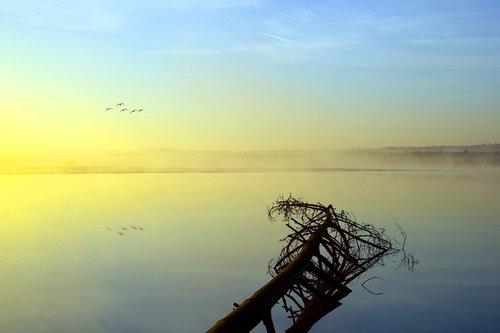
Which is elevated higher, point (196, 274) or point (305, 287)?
point (305, 287)

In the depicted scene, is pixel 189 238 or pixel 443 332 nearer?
pixel 443 332

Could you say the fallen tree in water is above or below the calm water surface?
above

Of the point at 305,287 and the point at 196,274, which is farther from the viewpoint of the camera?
the point at 196,274

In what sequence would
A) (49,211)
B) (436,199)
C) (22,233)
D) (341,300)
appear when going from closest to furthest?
(341,300), (22,233), (49,211), (436,199)

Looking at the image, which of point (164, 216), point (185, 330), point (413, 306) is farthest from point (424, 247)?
point (164, 216)

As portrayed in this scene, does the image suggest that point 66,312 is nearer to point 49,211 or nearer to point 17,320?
point 17,320

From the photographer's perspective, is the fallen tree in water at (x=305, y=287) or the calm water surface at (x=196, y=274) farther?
the calm water surface at (x=196, y=274)

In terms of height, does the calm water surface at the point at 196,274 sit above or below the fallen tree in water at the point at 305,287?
below

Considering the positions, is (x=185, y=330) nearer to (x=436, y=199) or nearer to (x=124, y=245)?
(x=124, y=245)

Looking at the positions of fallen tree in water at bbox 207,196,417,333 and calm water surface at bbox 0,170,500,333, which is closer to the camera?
fallen tree in water at bbox 207,196,417,333

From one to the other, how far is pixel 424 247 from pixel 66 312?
17.3 m

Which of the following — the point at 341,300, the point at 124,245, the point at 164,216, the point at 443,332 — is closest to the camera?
the point at 443,332

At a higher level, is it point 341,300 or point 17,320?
point 341,300

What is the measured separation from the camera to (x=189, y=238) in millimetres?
30766
